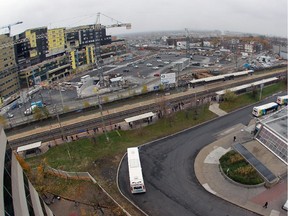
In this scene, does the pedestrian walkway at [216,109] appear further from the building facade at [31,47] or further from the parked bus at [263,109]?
the building facade at [31,47]

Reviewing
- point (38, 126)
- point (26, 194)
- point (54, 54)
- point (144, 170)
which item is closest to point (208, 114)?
point (144, 170)

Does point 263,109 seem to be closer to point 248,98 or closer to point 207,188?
point 248,98

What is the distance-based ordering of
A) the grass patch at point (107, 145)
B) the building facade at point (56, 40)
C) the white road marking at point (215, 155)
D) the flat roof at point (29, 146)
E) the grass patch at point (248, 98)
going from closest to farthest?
the white road marking at point (215, 155) → the grass patch at point (107, 145) → the flat roof at point (29, 146) → the grass patch at point (248, 98) → the building facade at point (56, 40)

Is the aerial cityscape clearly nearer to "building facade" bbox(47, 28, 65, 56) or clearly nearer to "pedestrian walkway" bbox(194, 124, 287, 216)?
Answer: "pedestrian walkway" bbox(194, 124, 287, 216)

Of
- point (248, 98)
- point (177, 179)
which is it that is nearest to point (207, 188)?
point (177, 179)

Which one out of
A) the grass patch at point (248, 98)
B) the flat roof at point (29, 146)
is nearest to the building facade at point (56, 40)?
the flat roof at point (29, 146)

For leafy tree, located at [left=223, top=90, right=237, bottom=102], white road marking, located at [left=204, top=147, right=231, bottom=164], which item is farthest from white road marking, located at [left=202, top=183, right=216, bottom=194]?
leafy tree, located at [left=223, top=90, right=237, bottom=102]

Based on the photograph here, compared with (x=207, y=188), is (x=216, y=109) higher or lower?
higher
